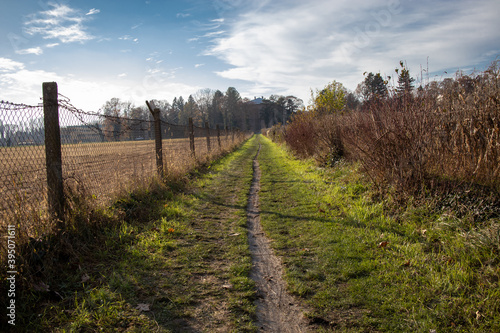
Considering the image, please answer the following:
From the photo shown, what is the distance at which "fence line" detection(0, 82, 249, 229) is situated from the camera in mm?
3615

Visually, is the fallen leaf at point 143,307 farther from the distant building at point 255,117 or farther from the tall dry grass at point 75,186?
the distant building at point 255,117

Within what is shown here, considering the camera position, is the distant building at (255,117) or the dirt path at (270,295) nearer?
the dirt path at (270,295)

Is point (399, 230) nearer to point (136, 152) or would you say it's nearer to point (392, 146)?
point (392, 146)

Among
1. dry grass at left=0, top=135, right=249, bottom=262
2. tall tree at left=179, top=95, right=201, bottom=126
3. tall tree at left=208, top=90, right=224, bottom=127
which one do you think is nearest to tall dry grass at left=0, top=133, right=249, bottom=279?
dry grass at left=0, top=135, right=249, bottom=262

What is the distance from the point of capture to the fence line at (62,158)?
142 inches

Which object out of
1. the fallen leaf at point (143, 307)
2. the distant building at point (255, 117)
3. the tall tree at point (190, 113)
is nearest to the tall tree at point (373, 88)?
the fallen leaf at point (143, 307)

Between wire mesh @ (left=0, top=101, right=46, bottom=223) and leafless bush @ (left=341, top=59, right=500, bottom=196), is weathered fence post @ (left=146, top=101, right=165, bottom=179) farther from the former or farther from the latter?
leafless bush @ (left=341, top=59, right=500, bottom=196)

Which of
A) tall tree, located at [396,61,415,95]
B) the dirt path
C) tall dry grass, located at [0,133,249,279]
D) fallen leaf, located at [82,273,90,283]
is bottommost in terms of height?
the dirt path

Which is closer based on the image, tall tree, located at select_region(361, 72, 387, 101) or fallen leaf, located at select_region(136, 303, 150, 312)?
fallen leaf, located at select_region(136, 303, 150, 312)

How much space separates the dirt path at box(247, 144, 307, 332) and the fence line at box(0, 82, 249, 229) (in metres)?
2.89

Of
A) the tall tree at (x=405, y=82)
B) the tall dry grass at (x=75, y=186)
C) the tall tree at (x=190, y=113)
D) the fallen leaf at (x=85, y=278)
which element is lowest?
the fallen leaf at (x=85, y=278)

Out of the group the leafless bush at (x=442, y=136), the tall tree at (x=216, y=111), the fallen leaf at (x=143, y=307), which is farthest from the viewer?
the tall tree at (x=216, y=111)

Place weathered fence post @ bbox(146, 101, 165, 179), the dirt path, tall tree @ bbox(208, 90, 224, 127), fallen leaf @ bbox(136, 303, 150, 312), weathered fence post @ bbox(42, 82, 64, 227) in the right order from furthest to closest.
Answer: tall tree @ bbox(208, 90, 224, 127)
weathered fence post @ bbox(146, 101, 165, 179)
weathered fence post @ bbox(42, 82, 64, 227)
fallen leaf @ bbox(136, 303, 150, 312)
the dirt path

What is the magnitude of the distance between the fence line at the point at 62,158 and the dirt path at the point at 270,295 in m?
2.89
